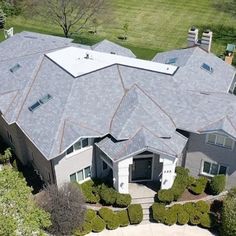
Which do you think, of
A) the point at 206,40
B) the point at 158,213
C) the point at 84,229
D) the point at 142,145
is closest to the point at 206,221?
Result: the point at 158,213

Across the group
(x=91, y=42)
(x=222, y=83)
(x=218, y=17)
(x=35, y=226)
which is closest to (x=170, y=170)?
(x=222, y=83)

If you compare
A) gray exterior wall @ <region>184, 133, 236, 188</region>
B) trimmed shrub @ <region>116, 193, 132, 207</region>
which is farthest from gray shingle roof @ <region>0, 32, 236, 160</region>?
trimmed shrub @ <region>116, 193, 132, 207</region>

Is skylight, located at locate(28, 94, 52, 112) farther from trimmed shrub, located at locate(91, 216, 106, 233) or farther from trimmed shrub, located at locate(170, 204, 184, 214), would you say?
trimmed shrub, located at locate(170, 204, 184, 214)

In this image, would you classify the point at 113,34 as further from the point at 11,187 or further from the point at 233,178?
the point at 11,187

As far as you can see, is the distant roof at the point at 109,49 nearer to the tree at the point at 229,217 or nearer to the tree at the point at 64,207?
the tree at the point at 64,207

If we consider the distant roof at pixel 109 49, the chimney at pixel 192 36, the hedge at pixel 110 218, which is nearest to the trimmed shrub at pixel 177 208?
the hedge at pixel 110 218

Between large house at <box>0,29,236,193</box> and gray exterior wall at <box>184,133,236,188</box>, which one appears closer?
large house at <box>0,29,236,193</box>

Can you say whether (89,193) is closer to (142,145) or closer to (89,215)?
(89,215)
